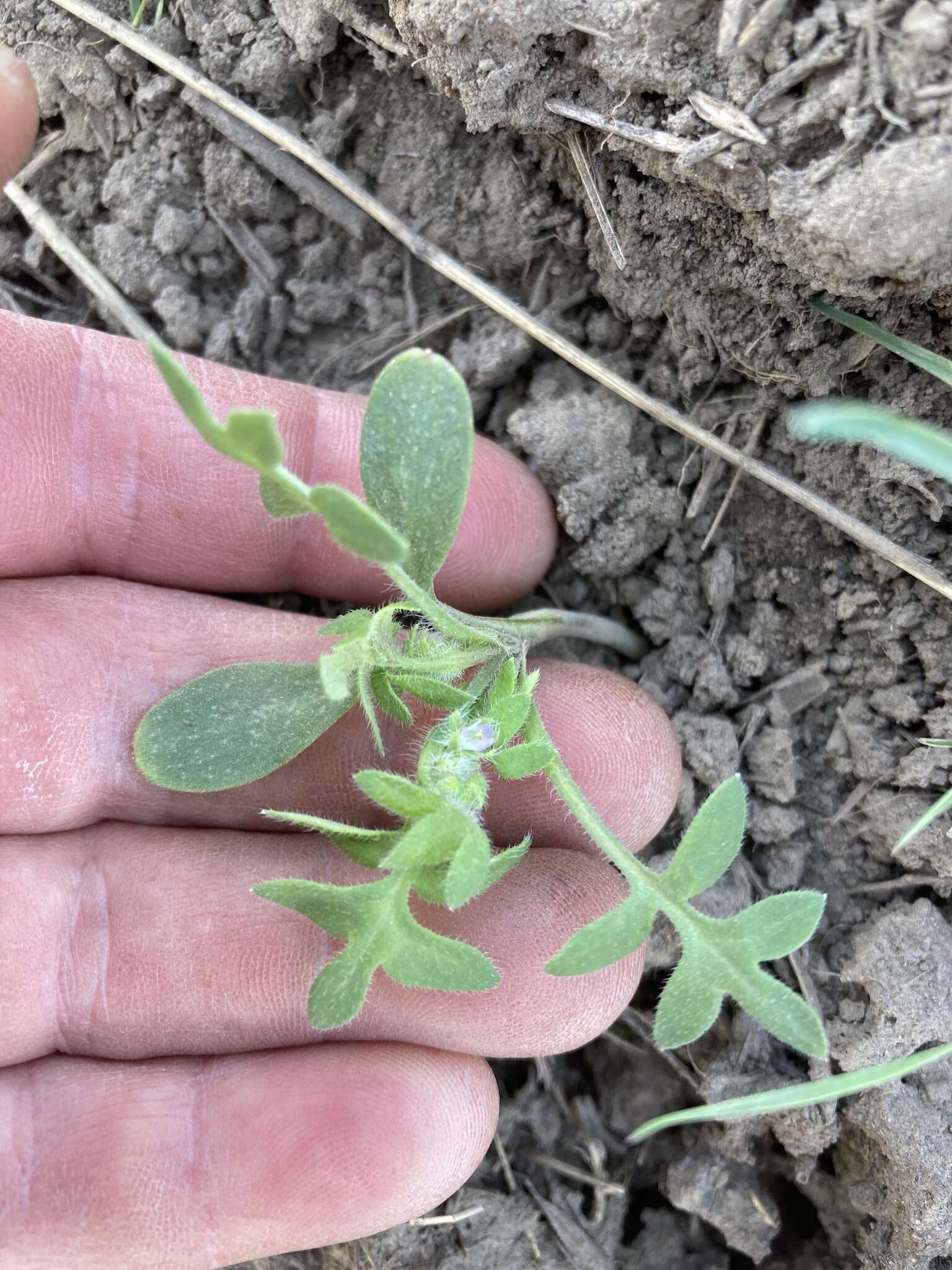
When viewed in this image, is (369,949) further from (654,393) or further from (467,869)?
(654,393)

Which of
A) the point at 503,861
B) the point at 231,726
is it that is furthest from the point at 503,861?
the point at 231,726

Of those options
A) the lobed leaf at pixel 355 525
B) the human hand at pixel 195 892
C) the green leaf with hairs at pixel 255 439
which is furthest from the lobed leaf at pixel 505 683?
the green leaf with hairs at pixel 255 439

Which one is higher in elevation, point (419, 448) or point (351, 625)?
point (419, 448)

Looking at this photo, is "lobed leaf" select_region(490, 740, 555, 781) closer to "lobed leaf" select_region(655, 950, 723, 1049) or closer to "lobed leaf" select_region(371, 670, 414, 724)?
"lobed leaf" select_region(371, 670, 414, 724)

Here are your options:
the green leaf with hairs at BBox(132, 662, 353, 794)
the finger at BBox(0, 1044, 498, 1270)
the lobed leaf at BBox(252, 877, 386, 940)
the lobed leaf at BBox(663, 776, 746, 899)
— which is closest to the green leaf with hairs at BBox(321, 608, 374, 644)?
the green leaf with hairs at BBox(132, 662, 353, 794)

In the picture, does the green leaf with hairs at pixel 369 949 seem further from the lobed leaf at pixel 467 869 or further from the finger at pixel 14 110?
the finger at pixel 14 110

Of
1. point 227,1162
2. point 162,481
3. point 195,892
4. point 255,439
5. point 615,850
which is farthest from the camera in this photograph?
point 162,481
